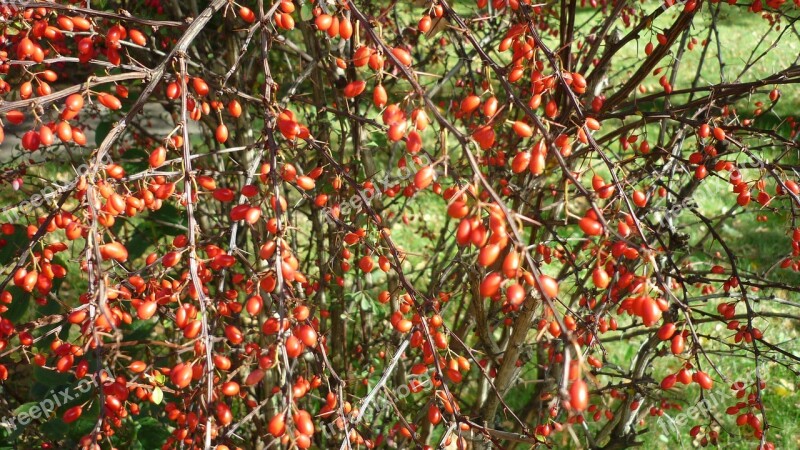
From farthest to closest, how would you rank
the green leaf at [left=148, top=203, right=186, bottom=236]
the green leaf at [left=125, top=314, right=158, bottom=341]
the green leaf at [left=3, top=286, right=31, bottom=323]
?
1. the green leaf at [left=148, top=203, right=186, bottom=236]
2. the green leaf at [left=125, top=314, right=158, bottom=341]
3. the green leaf at [left=3, top=286, right=31, bottom=323]

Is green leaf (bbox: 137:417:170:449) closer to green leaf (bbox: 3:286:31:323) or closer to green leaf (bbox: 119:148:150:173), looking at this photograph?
green leaf (bbox: 3:286:31:323)

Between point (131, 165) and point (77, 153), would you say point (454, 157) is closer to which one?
point (77, 153)

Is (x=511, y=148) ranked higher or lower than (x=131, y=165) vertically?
higher

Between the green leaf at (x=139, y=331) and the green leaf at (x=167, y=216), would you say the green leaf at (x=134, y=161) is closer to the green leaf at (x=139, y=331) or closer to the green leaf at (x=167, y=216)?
the green leaf at (x=167, y=216)

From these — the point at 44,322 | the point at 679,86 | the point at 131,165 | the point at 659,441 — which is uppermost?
the point at 679,86

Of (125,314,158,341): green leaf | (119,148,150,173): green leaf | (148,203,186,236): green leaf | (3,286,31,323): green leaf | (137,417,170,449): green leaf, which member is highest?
(119,148,150,173): green leaf

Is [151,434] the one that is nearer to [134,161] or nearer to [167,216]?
[167,216]

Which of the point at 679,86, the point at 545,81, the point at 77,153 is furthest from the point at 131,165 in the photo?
the point at 679,86

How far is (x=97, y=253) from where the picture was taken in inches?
43.3

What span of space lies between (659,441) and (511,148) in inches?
68.4

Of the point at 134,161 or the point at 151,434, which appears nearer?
the point at 151,434

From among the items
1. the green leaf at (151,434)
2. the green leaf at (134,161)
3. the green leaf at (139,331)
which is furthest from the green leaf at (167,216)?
the green leaf at (151,434)

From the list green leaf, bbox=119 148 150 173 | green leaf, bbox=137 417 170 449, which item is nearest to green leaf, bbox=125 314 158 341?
green leaf, bbox=137 417 170 449

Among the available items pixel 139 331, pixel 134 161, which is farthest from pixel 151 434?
pixel 134 161
